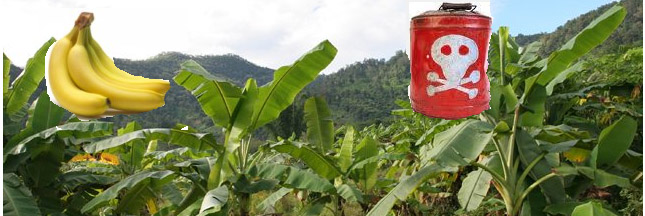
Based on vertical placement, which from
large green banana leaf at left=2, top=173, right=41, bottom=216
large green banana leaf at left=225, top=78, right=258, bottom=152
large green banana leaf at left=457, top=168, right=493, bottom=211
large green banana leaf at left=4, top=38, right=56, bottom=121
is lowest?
large green banana leaf at left=457, top=168, right=493, bottom=211

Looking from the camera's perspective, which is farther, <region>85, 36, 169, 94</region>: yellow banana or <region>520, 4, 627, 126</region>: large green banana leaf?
<region>520, 4, 627, 126</region>: large green banana leaf

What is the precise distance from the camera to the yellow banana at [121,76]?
973 mm

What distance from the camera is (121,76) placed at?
104 centimetres

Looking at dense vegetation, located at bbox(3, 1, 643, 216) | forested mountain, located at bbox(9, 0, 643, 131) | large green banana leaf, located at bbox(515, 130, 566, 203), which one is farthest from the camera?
forested mountain, located at bbox(9, 0, 643, 131)

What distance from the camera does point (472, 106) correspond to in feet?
4.32

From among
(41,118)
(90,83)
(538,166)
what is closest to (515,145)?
(538,166)

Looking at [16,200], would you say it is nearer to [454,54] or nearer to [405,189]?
[405,189]

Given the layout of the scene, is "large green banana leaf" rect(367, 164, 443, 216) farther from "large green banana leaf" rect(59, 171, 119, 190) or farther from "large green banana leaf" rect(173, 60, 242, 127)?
"large green banana leaf" rect(59, 171, 119, 190)

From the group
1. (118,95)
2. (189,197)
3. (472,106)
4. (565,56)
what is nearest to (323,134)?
(189,197)

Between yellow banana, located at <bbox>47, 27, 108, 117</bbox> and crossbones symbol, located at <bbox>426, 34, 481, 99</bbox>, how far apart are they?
0.68m

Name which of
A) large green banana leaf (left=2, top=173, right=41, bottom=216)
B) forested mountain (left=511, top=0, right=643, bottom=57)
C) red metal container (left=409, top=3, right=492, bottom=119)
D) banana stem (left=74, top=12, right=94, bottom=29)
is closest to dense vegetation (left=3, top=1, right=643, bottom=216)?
large green banana leaf (left=2, top=173, right=41, bottom=216)

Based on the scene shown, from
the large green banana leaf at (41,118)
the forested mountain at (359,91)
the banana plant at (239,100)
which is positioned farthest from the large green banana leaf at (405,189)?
the forested mountain at (359,91)

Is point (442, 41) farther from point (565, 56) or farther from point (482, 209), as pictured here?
point (482, 209)

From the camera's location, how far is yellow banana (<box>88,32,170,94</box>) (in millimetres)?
973
